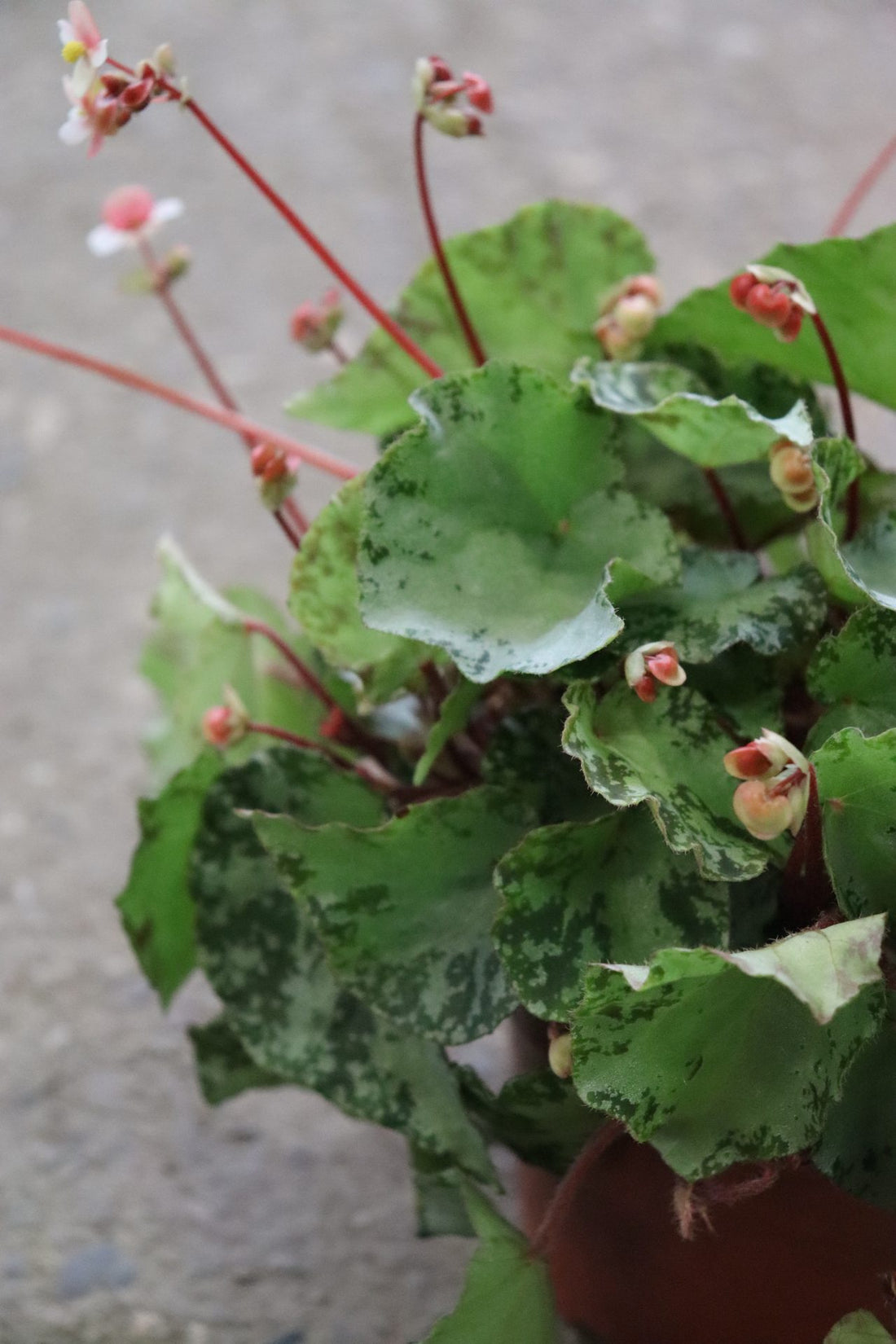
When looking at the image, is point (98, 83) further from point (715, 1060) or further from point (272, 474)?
point (715, 1060)

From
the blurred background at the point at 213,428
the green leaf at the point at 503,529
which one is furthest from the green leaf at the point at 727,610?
the blurred background at the point at 213,428

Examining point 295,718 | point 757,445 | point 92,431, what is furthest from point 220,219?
point 757,445

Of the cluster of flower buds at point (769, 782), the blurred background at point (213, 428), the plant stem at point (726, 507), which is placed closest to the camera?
the cluster of flower buds at point (769, 782)

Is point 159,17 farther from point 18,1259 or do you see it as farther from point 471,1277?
point 471,1277

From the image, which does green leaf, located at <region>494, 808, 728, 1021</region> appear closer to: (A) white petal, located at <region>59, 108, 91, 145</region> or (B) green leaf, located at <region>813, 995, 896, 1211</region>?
(B) green leaf, located at <region>813, 995, 896, 1211</region>

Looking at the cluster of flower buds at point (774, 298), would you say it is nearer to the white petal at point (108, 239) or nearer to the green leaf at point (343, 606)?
the green leaf at point (343, 606)

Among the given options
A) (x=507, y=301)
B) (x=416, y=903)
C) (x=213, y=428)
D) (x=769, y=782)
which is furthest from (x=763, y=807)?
(x=213, y=428)
